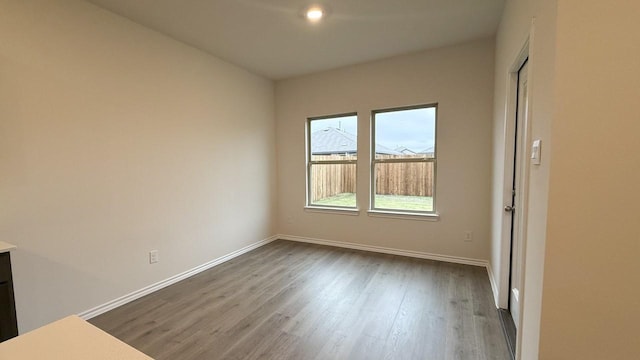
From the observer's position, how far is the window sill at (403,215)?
3.65m

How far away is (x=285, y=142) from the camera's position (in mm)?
4680

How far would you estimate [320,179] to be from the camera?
459 centimetres

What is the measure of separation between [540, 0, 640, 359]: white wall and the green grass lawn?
2665 mm

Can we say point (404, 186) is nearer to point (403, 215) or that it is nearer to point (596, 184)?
point (403, 215)

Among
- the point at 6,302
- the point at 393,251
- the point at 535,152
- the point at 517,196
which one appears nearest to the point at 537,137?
the point at 535,152

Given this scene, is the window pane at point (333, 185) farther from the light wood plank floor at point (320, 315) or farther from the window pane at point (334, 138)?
the light wood plank floor at point (320, 315)

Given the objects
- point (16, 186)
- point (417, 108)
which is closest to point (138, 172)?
point (16, 186)

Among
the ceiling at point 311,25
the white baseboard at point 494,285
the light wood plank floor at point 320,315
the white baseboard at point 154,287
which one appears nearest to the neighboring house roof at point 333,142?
the ceiling at point 311,25

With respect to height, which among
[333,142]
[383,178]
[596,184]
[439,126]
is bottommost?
[383,178]

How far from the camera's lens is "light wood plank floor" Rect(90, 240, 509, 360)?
→ 195 centimetres

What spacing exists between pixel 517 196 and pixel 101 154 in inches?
140

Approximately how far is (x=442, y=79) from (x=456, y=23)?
2.46 feet

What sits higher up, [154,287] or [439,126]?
[439,126]

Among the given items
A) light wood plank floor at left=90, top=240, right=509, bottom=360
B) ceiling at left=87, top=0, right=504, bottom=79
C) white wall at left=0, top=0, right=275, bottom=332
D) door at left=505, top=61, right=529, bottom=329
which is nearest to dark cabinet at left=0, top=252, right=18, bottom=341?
white wall at left=0, top=0, right=275, bottom=332
